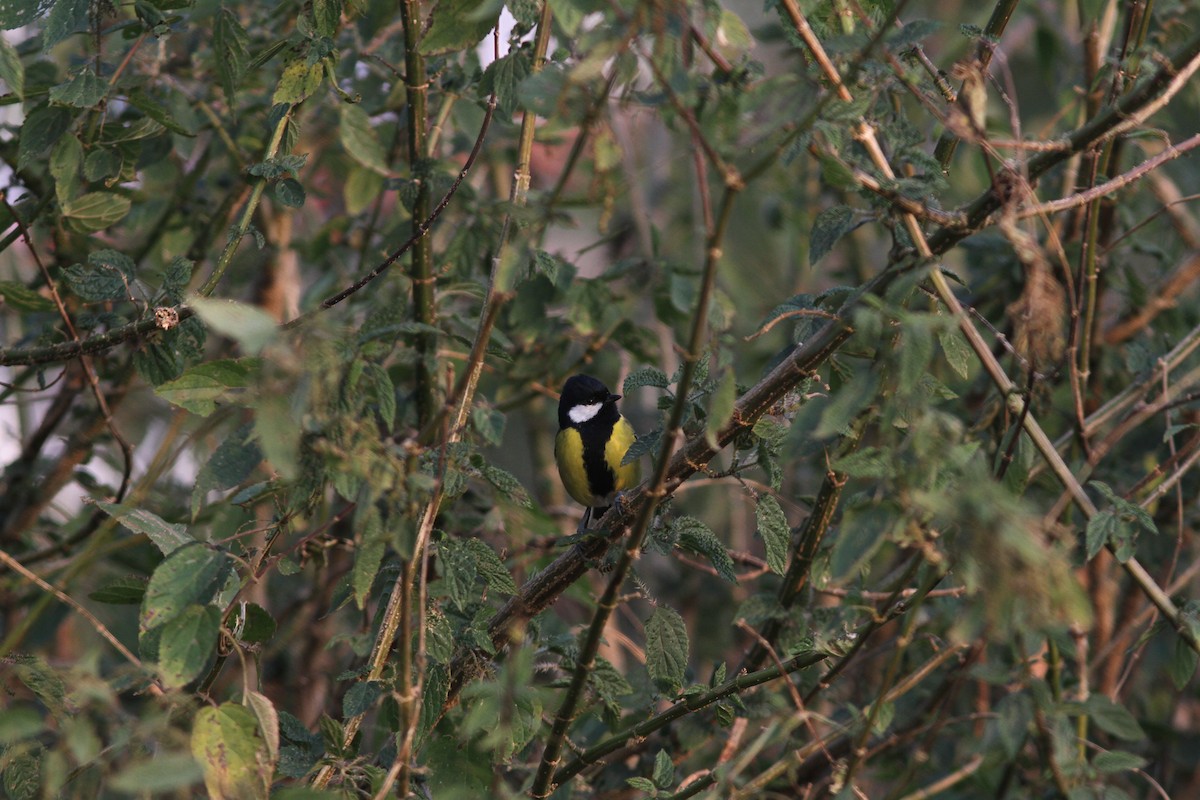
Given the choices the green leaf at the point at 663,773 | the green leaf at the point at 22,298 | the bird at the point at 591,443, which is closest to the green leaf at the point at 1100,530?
the green leaf at the point at 663,773

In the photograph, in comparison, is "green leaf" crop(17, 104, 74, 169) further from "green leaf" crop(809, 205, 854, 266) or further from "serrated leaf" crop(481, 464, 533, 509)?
"green leaf" crop(809, 205, 854, 266)

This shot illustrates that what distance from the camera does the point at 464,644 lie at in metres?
1.84

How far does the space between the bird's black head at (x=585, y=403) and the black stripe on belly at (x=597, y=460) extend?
0.04 meters

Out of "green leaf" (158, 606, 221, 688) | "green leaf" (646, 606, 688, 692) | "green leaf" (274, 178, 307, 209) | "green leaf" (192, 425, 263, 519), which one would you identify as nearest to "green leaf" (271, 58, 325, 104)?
"green leaf" (274, 178, 307, 209)

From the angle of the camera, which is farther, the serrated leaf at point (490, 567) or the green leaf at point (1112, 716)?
the serrated leaf at point (490, 567)

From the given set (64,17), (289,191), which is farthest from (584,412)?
(64,17)

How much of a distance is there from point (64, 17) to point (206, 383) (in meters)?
0.73

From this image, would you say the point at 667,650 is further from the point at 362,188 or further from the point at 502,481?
the point at 362,188

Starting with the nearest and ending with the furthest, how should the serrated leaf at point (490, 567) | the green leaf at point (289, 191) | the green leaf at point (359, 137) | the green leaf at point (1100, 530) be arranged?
the green leaf at point (1100, 530), the serrated leaf at point (490, 567), the green leaf at point (289, 191), the green leaf at point (359, 137)

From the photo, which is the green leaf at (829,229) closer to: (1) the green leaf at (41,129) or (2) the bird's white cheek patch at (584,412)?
(1) the green leaf at (41,129)

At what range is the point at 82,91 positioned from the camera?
1.88m

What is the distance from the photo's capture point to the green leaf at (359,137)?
237 centimetres

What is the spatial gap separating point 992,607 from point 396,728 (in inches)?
43.6

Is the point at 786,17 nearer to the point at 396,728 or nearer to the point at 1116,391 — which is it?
the point at 396,728
